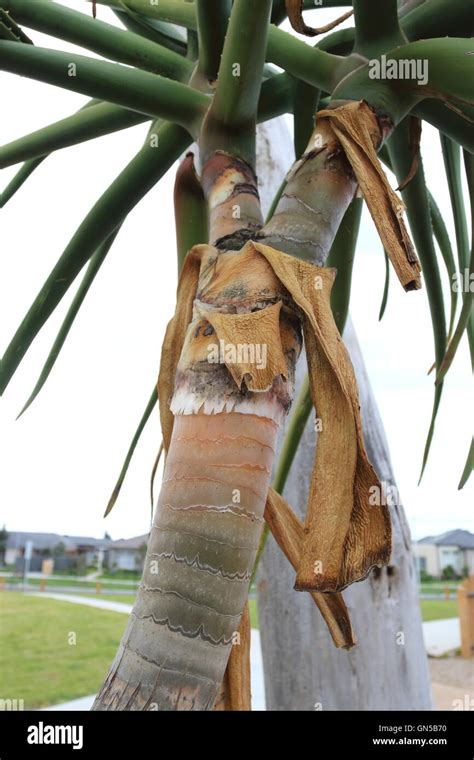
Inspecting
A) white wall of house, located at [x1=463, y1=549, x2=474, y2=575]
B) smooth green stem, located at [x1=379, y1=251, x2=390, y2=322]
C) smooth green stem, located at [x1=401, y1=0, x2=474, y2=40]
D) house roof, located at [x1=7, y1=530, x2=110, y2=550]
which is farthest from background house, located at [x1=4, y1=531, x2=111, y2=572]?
smooth green stem, located at [x1=401, y1=0, x2=474, y2=40]

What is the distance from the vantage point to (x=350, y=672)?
882 millimetres

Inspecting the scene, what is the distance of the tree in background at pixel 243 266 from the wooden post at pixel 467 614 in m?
3.34

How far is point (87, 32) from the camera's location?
1.29ft

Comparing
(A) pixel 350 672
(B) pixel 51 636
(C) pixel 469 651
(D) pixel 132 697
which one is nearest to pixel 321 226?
(D) pixel 132 697

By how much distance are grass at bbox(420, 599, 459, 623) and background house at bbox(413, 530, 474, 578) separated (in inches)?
10.4

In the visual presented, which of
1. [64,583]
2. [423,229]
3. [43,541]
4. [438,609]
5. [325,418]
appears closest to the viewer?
[325,418]

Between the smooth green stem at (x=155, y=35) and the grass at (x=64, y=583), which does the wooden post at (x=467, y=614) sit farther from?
the smooth green stem at (x=155, y=35)

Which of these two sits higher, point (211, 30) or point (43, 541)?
point (43, 541)

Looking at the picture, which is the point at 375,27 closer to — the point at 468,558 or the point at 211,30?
the point at 211,30

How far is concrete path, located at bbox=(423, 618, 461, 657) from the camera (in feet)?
13.9

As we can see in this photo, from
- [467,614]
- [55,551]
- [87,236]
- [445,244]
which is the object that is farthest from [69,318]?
[55,551]

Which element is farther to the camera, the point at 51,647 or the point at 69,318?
the point at 51,647

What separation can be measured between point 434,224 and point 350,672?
582 millimetres

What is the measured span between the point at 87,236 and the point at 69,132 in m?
0.06
